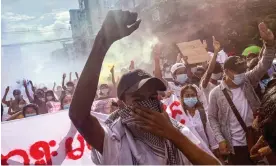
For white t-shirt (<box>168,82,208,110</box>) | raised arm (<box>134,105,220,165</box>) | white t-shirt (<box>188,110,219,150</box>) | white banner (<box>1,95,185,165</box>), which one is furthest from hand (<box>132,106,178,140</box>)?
white t-shirt (<box>168,82,208,110</box>)

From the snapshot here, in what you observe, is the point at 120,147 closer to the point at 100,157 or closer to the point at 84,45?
the point at 100,157

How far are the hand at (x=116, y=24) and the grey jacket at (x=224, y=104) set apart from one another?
4.70 ft

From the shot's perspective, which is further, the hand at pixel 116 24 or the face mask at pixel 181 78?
the face mask at pixel 181 78

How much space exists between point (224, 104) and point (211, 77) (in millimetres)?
459

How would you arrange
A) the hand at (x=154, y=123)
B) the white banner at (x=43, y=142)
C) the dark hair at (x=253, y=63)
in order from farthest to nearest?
the dark hair at (x=253, y=63), the white banner at (x=43, y=142), the hand at (x=154, y=123)

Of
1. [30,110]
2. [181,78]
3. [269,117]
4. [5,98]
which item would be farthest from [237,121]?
[5,98]

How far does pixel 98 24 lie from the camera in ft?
8.30

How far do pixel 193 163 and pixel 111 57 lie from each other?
1.75m

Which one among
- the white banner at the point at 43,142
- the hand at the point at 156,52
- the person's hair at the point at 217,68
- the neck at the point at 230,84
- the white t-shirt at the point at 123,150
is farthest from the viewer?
the person's hair at the point at 217,68

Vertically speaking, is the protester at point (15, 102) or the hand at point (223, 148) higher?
the protester at point (15, 102)

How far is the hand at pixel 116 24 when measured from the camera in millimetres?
1221

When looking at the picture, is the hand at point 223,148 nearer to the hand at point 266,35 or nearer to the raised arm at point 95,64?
the hand at point 266,35

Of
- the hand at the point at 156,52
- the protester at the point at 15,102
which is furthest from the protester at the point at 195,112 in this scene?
the protester at the point at 15,102

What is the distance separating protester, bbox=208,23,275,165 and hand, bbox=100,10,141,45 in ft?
4.71
